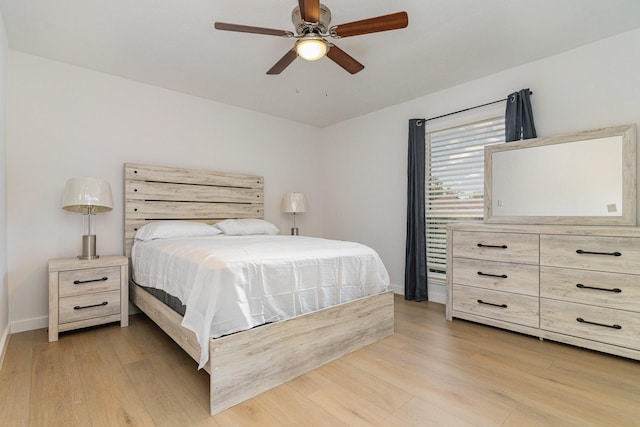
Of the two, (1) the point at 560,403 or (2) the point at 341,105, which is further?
(2) the point at 341,105

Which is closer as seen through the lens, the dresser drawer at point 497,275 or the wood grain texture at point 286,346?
the wood grain texture at point 286,346

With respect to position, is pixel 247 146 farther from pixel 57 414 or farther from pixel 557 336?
pixel 557 336

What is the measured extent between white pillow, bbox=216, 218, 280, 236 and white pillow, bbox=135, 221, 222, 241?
0.48 ft

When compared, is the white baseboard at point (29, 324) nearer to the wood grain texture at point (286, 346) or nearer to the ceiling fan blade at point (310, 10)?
the wood grain texture at point (286, 346)

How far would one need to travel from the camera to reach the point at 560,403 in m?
1.67

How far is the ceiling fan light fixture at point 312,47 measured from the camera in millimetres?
1941

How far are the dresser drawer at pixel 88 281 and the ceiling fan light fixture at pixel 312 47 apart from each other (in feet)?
7.86

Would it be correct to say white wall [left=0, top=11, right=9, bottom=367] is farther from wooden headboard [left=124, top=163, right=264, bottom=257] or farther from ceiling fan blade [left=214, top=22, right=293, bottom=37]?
ceiling fan blade [left=214, top=22, right=293, bottom=37]

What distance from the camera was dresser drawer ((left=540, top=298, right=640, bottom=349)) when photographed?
6.95 ft

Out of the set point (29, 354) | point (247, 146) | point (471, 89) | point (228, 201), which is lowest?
point (29, 354)

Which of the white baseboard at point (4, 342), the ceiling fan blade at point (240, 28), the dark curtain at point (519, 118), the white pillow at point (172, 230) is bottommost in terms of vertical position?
the white baseboard at point (4, 342)

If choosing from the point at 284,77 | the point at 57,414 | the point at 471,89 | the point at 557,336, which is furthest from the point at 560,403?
the point at 284,77

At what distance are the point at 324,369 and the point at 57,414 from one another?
143 centimetres

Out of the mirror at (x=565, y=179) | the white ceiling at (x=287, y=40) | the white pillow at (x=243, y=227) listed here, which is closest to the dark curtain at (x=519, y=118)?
the mirror at (x=565, y=179)
